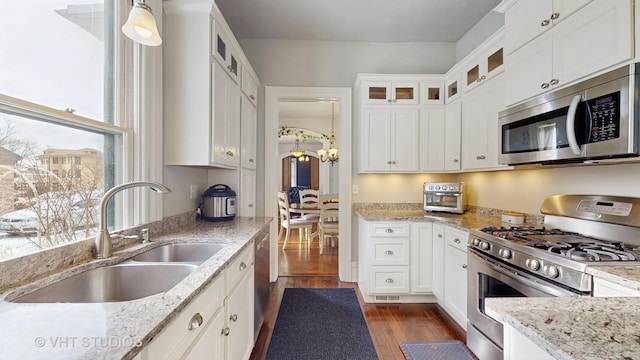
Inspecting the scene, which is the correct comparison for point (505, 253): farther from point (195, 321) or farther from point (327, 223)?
point (327, 223)

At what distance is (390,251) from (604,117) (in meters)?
1.82

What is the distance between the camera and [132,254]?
1.36 metres

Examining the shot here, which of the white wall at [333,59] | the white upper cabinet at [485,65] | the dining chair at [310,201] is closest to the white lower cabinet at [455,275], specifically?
the white upper cabinet at [485,65]

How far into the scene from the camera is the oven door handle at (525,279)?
1.23m

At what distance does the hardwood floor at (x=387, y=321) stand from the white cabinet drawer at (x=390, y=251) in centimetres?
45

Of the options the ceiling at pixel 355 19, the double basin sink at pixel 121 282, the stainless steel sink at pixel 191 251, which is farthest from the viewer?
the ceiling at pixel 355 19

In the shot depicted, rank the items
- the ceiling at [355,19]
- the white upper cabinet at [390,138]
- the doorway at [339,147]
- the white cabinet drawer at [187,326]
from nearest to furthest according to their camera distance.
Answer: the white cabinet drawer at [187,326] → the ceiling at [355,19] → the white upper cabinet at [390,138] → the doorway at [339,147]

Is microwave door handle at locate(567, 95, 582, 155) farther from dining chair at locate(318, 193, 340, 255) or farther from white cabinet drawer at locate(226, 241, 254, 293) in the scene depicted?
dining chair at locate(318, 193, 340, 255)

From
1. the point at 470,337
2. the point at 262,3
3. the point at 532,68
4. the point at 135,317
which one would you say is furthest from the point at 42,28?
the point at 470,337

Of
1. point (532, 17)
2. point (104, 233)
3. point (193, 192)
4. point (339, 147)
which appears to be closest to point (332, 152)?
point (339, 147)

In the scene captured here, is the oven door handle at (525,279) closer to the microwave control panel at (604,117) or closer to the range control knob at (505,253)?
the range control knob at (505,253)

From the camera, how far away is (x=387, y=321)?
2371 mm

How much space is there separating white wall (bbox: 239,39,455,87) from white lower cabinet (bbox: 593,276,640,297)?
2.82 m

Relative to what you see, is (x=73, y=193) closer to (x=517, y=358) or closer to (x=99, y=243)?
(x=99, y=243)
